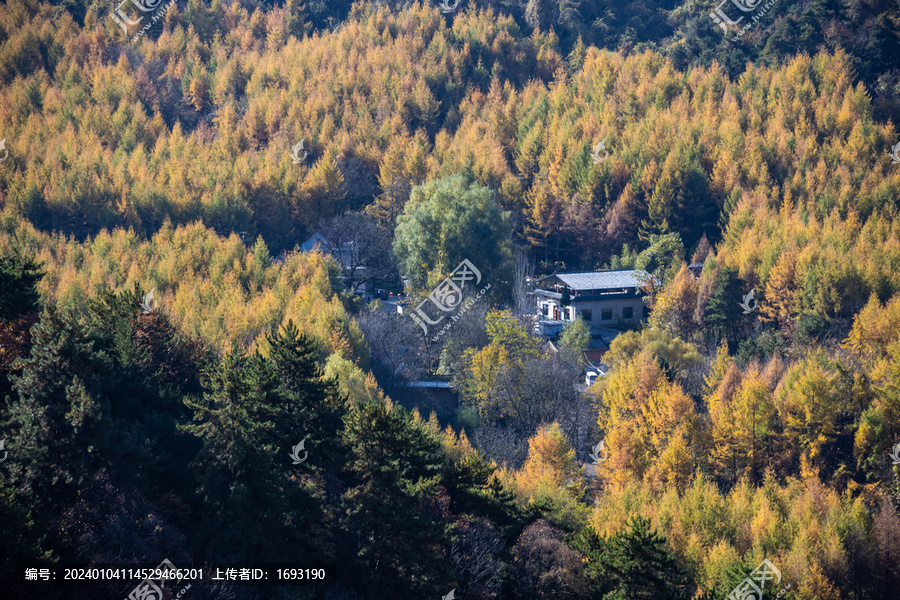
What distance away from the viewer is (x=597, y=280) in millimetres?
56625

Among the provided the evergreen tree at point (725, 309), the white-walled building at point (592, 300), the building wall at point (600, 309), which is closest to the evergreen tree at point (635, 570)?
the evergreen tree at point (725, 309)

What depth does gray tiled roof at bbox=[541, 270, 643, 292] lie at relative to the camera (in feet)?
181

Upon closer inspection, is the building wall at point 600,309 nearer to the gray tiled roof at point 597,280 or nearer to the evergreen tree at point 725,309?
the gray tiled roof at point 597,280

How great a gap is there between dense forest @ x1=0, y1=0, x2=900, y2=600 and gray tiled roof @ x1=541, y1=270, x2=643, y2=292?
1.31 m

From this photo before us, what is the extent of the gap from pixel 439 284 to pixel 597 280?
33.8ft

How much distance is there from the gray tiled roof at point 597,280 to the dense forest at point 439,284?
1312 mm

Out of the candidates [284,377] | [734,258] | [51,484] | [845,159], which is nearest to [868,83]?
[845,159]

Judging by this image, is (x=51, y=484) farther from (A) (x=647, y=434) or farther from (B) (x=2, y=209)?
(B) (x=2, y=209)

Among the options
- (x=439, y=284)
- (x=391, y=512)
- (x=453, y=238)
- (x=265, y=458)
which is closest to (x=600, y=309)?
(x=453, y=238)

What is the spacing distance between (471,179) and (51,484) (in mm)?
48972

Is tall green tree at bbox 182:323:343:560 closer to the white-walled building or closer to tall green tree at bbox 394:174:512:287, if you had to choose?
tall green tree at bbox 394:174:512:287

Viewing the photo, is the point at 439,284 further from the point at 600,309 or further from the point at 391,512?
the point at 391,512

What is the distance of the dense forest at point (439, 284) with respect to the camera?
80.3ft

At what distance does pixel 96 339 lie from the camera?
27.3 metres
